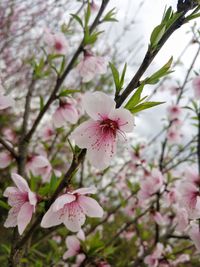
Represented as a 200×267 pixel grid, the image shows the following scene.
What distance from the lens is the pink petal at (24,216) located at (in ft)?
3.75

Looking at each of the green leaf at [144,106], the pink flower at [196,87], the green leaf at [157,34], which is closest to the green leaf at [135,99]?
the green leaf at [144,106]

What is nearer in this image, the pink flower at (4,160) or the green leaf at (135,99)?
the green leaf at (135,99)

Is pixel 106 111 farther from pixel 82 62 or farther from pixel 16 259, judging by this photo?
pixel 82 62

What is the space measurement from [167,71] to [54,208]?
1.96 ft

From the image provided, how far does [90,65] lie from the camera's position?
2.37 meters

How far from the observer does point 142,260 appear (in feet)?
8.36

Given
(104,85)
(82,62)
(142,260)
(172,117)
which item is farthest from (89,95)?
(104,85)

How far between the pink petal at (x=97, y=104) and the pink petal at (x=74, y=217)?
381mm

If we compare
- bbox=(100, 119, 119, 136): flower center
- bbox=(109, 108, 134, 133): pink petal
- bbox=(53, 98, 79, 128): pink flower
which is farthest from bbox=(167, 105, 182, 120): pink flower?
bbox=(109, 108, 134, 133): pink petal

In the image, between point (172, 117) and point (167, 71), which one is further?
point (172, 117)

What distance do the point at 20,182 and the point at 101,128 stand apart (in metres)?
0.36

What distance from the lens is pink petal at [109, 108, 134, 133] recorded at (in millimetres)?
1053

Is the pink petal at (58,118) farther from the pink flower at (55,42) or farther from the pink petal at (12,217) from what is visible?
the pink petal at (12,217)

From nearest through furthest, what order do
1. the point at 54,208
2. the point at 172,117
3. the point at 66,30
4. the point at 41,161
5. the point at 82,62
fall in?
the point at 54,208 < the point at 41,161 < the point at 82,62 < the point at 66,30 < the point at 172,117
